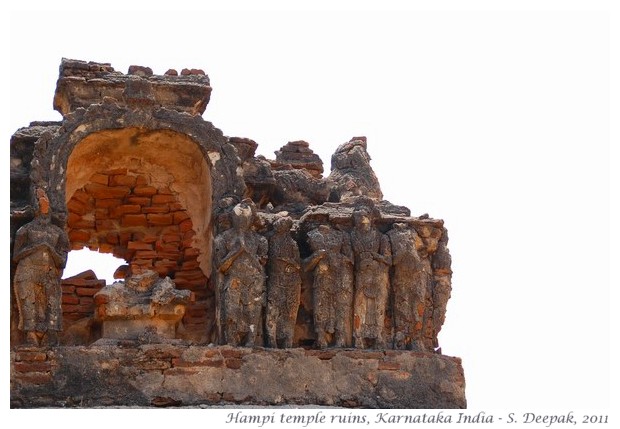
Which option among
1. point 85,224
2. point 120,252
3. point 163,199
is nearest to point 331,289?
point 163,199

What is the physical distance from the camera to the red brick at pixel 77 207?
2648cm

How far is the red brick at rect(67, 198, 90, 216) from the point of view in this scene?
26.5 m

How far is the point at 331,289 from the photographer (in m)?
24.8

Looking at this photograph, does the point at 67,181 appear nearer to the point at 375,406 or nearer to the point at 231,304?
the point at 231,304

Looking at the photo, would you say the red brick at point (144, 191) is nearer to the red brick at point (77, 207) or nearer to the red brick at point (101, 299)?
the red brick at point (77, 207)

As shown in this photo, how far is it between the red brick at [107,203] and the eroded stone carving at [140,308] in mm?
2256

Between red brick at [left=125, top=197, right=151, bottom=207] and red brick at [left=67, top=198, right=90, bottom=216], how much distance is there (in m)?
0.50

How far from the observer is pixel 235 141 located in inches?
1011

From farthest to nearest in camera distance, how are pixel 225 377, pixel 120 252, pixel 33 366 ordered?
pixel 120 252
pixel 225 377
pixel 33 366

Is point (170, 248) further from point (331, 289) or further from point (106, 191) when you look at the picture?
point (331, 289)

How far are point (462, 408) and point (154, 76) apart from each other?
5176 mm

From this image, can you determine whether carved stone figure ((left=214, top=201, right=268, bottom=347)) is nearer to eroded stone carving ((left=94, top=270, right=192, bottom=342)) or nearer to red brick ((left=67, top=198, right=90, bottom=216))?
eroded stone carving ((left=94, top=270, right=192, bottom=342))

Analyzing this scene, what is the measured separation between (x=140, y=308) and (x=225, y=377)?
4.12ft

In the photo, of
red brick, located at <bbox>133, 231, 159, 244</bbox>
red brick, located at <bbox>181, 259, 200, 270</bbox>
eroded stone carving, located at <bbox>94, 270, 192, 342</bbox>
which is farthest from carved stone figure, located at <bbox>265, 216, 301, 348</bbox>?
red brick, located at <bbox>133, 231, 159, 244</bbox>
